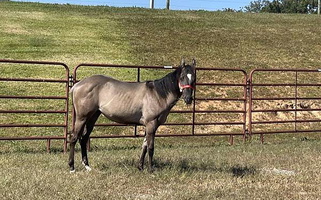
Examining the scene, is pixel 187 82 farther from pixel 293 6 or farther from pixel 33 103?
pixel 293 6

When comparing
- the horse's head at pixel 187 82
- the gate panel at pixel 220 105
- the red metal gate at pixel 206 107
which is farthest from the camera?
the gate panel at pixel 220 105

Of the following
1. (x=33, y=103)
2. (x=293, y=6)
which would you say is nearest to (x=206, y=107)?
(x=33, y=103)

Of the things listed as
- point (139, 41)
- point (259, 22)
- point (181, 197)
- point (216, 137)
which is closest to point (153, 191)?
point (181, 197)

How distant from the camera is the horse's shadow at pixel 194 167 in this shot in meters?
7.63

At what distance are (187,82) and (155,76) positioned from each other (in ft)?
30.9

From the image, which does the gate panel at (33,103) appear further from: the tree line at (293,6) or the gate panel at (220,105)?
the tree line at (293,6)

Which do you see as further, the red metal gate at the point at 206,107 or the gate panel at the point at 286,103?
the gate panel at the point at 286,103

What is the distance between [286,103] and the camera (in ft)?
49.6

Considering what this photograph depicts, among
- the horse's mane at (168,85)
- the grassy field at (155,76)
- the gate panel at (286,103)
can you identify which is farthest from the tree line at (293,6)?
the horse's mane at (168,85)

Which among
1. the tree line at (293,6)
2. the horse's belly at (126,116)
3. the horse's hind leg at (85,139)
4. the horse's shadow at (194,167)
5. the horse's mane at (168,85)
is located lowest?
the horse's shadow at (194,167)

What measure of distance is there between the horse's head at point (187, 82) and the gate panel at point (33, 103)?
376 centimetres

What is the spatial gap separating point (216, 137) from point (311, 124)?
3.65 meters

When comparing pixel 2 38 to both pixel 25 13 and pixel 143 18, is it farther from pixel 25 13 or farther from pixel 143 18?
pixel 143 18

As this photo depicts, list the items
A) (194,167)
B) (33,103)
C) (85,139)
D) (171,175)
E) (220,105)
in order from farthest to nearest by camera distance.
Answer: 1. (220,105)
2. (33,103)
3. (194,167)
4. (85,139)
5. (171,175)
